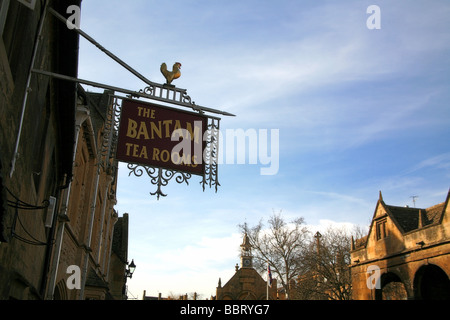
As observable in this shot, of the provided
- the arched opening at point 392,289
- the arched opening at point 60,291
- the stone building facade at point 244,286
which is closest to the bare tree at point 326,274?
the arched opening at point 392,289

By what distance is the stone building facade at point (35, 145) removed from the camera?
5406mm

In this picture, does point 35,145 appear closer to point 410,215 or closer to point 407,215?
point 407,215

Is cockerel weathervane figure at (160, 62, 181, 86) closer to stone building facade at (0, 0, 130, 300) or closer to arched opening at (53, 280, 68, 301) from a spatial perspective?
stone building facade at (0, 0, 130, 300)

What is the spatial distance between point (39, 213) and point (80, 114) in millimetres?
4880

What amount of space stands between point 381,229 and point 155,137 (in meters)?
24.7

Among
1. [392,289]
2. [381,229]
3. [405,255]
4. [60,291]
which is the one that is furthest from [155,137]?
[392,289]

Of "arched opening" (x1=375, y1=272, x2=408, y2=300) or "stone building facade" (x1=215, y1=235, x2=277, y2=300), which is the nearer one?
"arched opening" (x1=375, y1=272, x2=408, y2=300)

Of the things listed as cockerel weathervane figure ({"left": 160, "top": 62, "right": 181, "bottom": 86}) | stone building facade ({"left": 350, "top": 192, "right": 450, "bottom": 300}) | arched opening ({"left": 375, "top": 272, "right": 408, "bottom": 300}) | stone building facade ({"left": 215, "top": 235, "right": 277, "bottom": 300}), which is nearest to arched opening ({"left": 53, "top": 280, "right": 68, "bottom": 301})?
cockerel weathervane figure ({"left": 160, "top": 62, "right": 181, "bottom": 86})

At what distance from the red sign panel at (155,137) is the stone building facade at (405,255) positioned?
1895 cm

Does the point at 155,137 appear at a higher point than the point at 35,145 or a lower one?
lower

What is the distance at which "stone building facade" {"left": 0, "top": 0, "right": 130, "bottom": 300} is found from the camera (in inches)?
213

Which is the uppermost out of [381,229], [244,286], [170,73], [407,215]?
[407,215]

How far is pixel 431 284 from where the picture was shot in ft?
79.5
